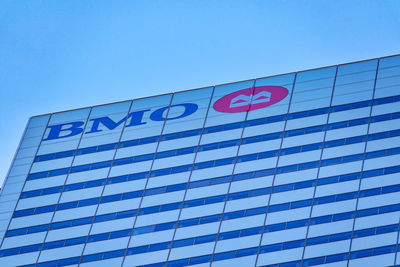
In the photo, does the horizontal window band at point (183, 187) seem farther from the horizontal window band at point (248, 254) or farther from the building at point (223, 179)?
the horizontal window band at point (248, 254)

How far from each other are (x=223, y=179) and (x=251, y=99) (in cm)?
1555

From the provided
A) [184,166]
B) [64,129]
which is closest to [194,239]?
[184,166]

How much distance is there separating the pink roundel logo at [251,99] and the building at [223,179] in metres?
0.19

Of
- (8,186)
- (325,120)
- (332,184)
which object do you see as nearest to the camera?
(332,184)

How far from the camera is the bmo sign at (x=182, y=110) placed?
13788 centimetres

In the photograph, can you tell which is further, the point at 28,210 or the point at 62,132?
the point at 62,132

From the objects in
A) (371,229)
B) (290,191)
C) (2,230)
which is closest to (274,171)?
(290,191)

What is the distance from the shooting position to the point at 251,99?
139m

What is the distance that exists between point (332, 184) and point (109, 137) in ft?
117

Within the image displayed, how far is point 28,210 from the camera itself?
136 m

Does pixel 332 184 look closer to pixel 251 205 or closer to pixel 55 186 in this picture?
pixel 251 205

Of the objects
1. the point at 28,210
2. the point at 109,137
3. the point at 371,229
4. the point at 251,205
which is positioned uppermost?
the point at 109,137

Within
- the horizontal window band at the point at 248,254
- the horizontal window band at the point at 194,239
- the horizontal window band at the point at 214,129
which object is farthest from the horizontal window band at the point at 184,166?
the horizontal window band at the point at 248,254

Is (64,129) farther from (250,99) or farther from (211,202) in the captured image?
(211,202)
